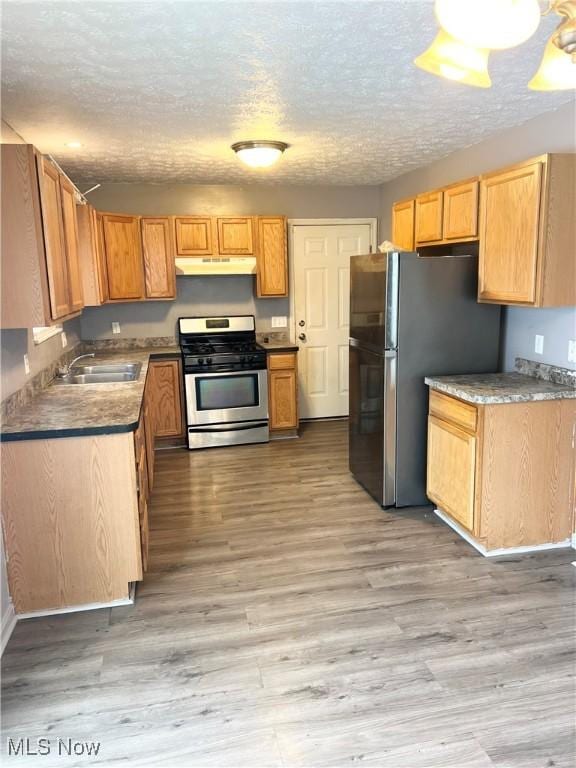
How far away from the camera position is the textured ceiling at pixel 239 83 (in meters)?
1.89

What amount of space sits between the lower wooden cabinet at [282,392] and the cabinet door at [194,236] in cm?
119

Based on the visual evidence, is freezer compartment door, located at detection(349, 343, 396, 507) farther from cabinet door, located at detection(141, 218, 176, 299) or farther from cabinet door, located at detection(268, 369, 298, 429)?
cabinet door, located at detection(141, 218, 176, 299)

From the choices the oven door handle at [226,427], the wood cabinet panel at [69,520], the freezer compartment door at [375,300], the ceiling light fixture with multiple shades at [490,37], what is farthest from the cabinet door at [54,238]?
the oven door handle at [226,427]

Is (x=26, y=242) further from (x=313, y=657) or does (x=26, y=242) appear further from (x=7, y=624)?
(x=313, y=657)

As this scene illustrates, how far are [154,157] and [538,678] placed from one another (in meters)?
3.89

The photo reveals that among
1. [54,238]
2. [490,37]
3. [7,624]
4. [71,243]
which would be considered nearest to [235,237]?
[71,243]

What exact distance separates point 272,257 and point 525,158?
101 inches

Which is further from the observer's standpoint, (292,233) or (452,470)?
(292,233)

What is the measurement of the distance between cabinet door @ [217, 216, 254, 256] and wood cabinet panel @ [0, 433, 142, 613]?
10.3 feet

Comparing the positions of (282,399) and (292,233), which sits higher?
(292,233)

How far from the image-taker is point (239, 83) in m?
2.51

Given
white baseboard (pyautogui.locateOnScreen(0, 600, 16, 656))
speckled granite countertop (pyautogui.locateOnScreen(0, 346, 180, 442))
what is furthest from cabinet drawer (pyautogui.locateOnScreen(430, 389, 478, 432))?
white baseboard (pyautogui.locateOnScreen(0, 600, 16, 656))

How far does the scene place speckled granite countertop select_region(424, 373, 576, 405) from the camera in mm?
2883

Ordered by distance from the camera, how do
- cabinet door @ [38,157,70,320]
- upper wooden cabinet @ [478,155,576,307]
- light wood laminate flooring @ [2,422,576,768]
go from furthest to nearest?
upper wooden cabinet @ [478,155,576,307] → cabinet door @ [38,157,70,320] → light wood laminate flooring @ [2,422,576,768]
